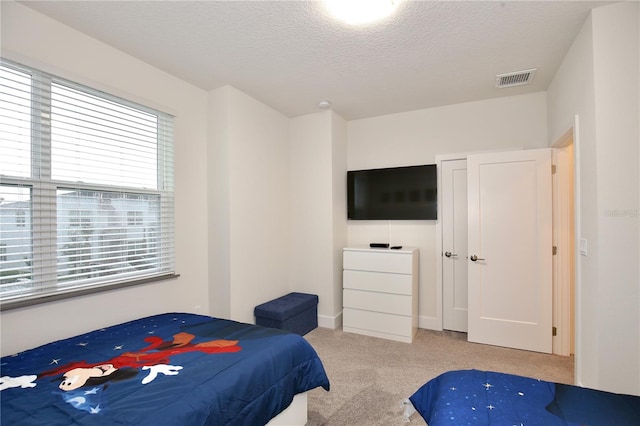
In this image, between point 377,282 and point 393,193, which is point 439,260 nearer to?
point 377,282

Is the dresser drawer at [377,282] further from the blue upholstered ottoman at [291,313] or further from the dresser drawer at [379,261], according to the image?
the blue upholstered ottoman at [291,313]

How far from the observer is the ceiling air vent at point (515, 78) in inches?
116

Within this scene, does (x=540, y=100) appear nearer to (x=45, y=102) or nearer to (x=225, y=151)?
(x=225, y=151)

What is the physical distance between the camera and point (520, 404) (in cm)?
129

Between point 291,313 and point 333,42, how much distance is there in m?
2.68

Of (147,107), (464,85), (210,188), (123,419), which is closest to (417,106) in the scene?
(464,85)

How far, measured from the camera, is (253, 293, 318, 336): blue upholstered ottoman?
334 centimetres

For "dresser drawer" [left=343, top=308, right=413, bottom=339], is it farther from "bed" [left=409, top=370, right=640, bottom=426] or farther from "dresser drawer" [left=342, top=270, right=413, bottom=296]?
"bed" [left=409, top=370, right=640, bottom=426]


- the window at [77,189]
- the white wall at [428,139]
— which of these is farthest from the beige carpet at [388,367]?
the window at [77,189]

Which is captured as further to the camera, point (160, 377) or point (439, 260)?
point (439, 260)

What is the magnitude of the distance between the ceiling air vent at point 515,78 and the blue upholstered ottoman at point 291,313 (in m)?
3.15

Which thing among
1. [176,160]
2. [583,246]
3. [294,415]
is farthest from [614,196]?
[176,160]

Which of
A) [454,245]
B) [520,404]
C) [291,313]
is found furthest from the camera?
[454,245]

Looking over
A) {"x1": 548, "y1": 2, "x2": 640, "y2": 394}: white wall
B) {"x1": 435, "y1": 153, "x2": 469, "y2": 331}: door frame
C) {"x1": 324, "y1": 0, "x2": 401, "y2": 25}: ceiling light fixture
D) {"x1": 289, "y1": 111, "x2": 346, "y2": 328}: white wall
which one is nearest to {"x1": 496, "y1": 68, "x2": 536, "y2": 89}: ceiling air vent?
{"x1": 548, "y1": 2, "x2": 640, "y2": 394}: white wall
